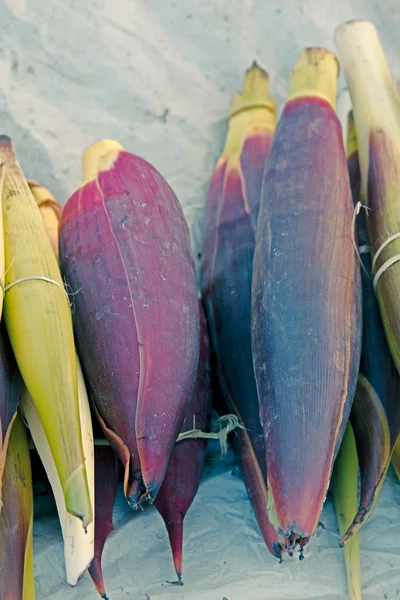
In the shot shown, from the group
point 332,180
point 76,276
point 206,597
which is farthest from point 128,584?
point 332,180

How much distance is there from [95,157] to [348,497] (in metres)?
0.65

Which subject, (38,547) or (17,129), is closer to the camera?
(38,547)

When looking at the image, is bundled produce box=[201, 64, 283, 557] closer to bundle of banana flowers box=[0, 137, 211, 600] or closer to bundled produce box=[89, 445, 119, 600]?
bundle of banana flowers box=[0, 137, 211, 600]

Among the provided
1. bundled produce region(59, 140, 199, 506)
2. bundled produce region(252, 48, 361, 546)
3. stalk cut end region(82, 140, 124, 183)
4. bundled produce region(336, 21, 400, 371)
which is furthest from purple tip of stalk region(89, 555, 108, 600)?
stalk cut end region(82, 140, 124, 183)

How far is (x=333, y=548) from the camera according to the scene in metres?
0.94

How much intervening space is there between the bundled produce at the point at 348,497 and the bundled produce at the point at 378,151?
130mm

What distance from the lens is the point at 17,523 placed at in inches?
33.2

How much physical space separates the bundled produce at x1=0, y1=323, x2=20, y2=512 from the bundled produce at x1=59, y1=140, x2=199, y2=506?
0.30ft

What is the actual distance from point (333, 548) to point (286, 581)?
0.08 meters

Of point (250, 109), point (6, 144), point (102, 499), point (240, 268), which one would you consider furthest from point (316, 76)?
point (102, 499)

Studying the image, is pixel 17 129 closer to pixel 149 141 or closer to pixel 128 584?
pixel 149 141

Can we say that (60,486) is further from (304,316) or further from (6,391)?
(304,316)

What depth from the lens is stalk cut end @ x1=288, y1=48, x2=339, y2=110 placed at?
125cm

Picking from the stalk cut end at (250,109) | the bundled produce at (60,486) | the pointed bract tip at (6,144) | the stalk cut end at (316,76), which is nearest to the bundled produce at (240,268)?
the stalk cut end at (250,109)
